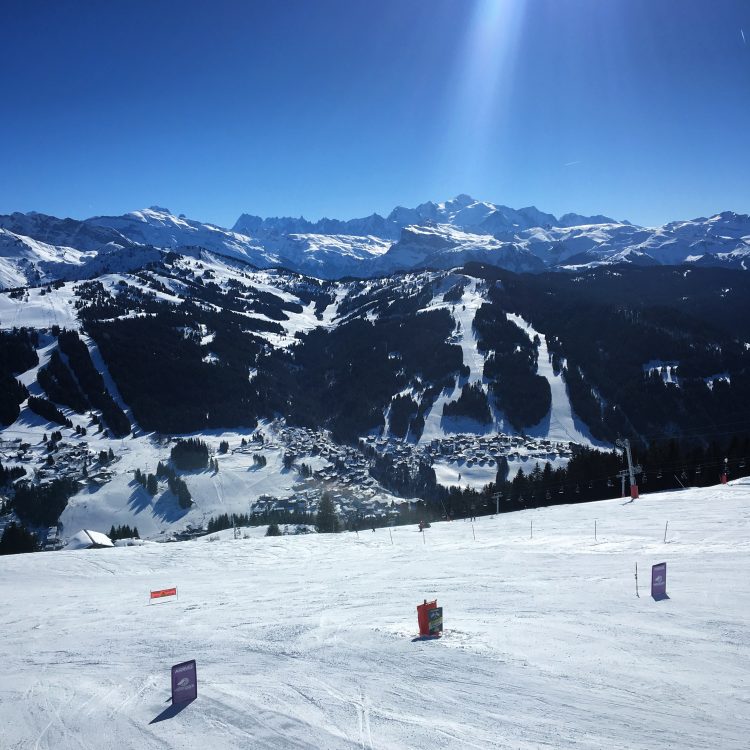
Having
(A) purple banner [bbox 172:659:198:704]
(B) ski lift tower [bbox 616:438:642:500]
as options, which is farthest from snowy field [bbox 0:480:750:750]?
(B) ski lift tower [bbox 616:438:642:500]

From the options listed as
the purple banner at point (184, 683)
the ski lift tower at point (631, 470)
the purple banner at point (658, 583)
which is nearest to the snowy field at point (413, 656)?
the purple banner at point (184, 683)

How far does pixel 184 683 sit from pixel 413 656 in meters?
5.76

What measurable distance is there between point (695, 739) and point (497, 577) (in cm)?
1359

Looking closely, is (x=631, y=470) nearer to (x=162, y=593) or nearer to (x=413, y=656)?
(x=162, y=593)

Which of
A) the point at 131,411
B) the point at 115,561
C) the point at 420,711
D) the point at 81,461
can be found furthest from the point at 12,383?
the point at 420,711

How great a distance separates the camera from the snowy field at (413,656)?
1075 cm

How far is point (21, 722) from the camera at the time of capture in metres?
12.4

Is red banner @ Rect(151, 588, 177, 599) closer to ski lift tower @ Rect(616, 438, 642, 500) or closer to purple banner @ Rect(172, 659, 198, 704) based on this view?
purple banner @ Rect(172, 659, 198, 704)

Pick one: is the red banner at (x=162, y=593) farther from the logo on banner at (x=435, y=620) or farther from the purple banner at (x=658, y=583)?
the purple banner at (x=658, y=583)

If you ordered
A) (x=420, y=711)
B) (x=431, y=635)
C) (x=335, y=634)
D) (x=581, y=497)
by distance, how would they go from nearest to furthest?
(x=420, y=711) < (x=431, y=635) < (x=335, y=634) < (x=581, y=497)

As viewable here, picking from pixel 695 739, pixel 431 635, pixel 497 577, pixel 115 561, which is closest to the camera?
pixel 695 739

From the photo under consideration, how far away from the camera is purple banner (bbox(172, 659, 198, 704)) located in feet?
40.9

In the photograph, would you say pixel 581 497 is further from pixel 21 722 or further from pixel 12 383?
pixel 12 383

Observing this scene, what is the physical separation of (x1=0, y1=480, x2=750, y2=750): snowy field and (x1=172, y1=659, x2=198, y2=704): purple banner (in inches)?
10.4
